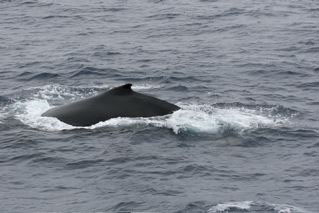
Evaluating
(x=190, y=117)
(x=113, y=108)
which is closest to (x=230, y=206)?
(x=190, y=117)

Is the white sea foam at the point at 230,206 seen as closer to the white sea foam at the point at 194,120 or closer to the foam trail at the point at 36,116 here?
the white sea foam at the point at 194,120

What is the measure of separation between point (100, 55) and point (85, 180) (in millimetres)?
17613

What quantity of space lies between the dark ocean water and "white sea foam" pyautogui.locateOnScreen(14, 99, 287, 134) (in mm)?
50

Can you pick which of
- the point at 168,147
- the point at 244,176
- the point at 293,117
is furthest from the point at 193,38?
the point at 244,176

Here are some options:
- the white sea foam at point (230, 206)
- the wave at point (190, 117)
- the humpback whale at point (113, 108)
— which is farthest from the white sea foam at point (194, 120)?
the white sea foam at point (230, 206)

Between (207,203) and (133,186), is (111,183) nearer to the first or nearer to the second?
(133,186)

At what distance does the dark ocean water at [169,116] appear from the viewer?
20.6 m

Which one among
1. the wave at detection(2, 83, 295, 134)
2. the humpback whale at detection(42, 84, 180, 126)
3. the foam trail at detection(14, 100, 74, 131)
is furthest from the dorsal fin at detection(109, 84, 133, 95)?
the foam trail at detection(14, 100, 74, 131)

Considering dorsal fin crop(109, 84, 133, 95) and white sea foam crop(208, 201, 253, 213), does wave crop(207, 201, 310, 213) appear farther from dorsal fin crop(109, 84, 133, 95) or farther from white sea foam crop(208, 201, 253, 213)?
dorsal fin crop(109, 84, 133, 95)

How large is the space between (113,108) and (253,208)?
8112 millimetres

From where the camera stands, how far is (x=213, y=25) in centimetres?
4553

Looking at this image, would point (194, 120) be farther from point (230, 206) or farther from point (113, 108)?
point (230, 206)

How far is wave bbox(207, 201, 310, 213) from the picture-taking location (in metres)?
19.2

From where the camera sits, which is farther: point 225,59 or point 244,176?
point 225,59
